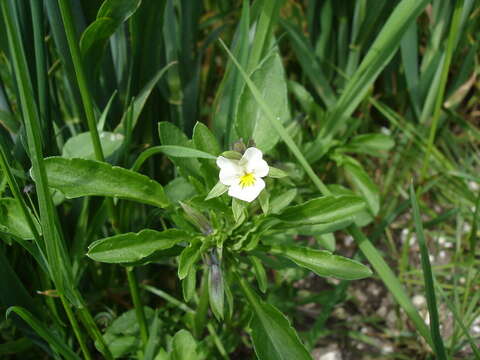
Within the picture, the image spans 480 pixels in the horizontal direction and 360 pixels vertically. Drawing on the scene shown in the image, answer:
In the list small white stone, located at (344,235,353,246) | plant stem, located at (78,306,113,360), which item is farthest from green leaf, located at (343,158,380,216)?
plant stem, located at (78,306,113,360)

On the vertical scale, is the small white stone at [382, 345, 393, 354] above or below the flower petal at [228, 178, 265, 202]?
below

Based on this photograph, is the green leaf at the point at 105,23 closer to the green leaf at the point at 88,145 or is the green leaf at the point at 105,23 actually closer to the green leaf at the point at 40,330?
the green leaf at the point at 88,145

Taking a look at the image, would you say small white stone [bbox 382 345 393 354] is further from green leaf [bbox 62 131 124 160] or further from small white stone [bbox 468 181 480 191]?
green leaf [bbox 62 131 124 160]

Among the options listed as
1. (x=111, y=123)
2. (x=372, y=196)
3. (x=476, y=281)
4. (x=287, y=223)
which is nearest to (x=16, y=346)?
(x=111, y=123)

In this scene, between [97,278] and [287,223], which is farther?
[97,278]

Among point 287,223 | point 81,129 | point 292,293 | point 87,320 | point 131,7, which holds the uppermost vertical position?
point 131,7

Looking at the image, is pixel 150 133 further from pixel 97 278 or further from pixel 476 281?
pixel 476 281

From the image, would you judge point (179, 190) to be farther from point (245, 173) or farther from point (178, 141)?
point (245, 173)

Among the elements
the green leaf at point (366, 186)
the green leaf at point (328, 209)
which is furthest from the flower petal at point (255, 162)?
the green leaf at point (366, 186)
